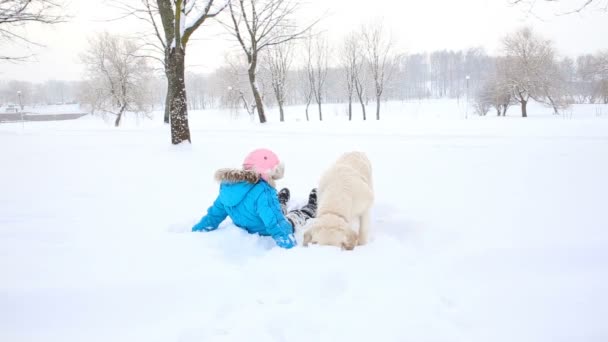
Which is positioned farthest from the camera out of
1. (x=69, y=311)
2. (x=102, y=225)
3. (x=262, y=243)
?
(x=102, y=225)

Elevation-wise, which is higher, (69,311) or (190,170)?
(190,170)

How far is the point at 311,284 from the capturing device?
107 inches

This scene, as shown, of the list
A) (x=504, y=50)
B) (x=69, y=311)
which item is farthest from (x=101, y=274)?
(x=504, y=50)

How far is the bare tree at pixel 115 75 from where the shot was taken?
34.7 metres

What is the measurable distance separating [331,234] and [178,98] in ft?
23.5

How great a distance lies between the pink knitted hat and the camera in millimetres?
3566

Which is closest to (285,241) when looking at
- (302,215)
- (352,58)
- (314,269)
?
(314,269)

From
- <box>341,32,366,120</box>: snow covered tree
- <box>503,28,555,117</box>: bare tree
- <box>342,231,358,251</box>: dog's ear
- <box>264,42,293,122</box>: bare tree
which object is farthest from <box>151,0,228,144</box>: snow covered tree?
<box>503,28,555,117</box>: bare tree

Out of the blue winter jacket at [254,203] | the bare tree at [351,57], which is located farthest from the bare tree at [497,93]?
the blue winter jacket at [254,203]

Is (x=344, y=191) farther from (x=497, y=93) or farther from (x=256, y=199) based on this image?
(x=497, y=93)

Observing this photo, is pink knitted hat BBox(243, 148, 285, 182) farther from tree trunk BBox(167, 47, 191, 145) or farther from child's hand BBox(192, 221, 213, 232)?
tree trunk BBox(167, 47, 191, 145)

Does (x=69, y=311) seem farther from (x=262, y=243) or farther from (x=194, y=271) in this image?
(x=262, y=243)

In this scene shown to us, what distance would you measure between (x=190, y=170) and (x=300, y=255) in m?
4.55

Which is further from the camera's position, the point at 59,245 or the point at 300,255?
the point at 59,245
